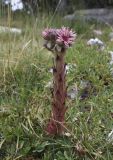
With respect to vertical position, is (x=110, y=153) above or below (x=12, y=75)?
below

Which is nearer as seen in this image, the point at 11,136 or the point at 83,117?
the point at 11,136

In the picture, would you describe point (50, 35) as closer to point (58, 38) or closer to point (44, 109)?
point (58, 38)

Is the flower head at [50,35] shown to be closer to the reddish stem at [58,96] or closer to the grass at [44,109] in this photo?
the reddish stem at [58,96]

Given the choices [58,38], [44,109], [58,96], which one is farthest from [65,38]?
[44,109]

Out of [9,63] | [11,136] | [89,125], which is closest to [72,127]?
[89,125]

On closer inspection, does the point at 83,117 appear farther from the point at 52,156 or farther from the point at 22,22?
the point at 22,22

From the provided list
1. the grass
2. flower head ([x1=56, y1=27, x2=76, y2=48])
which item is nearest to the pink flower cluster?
flower head ([x1=56, y1=27, x2=76, y2=48])

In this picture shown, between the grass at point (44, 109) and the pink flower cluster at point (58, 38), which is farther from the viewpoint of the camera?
the grass at point (44, 109)

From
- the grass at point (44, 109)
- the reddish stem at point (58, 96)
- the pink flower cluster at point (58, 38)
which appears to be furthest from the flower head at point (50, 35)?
the grass at point (44, 109)
